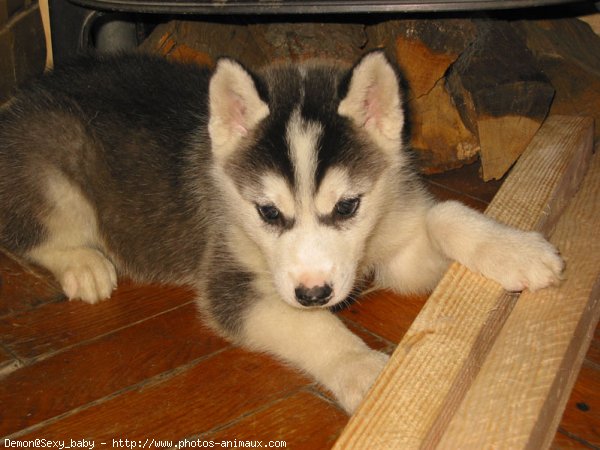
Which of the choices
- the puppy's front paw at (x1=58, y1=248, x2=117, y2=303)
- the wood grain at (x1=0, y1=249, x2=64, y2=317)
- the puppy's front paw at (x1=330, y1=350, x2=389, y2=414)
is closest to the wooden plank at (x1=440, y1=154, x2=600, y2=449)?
the puppy's front paw at (x1=330, y1=350, x2=389, y2=414)

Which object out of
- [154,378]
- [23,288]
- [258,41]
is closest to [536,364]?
[154,378]

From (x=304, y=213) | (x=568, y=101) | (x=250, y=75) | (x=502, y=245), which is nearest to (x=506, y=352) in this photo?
(x=502, y=245)

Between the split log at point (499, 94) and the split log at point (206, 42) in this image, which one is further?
the split log at point (206, 42)

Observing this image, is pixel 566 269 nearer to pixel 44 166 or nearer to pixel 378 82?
pixel 378 82

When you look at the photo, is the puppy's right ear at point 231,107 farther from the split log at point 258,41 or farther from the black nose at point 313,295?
the split log at point 258,41

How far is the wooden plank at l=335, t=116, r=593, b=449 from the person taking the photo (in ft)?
6.49

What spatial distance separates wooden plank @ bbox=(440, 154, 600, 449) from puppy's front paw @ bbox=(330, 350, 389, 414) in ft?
1.31

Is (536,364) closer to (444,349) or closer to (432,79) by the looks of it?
(444,349)

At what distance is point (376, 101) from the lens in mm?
2697

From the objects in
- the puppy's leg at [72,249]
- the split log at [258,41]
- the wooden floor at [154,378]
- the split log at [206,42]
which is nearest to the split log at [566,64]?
the split log at [258,41]

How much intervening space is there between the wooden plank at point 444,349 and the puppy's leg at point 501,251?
0.17 feet

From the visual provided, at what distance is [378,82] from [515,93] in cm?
120

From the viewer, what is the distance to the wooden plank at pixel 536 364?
1.96 m

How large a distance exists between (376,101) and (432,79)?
998mm
